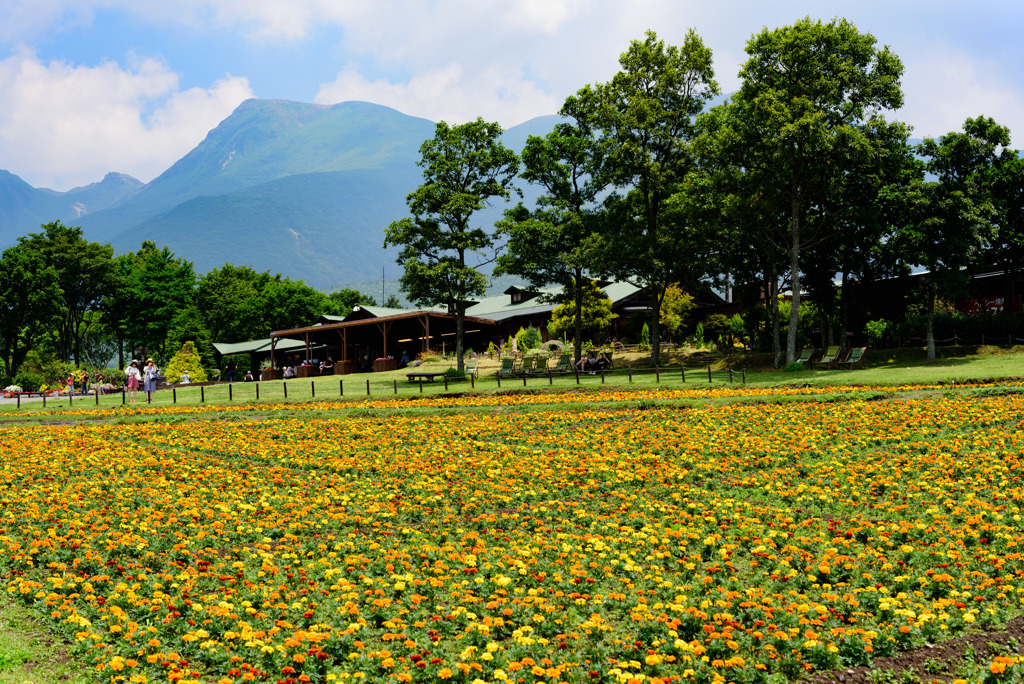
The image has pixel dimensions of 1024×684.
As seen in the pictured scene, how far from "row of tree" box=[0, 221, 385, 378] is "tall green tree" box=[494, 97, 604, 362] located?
40.0m

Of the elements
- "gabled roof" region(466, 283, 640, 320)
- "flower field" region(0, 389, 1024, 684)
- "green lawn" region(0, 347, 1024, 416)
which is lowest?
"flower field" region(0, 389, 1024, 684)

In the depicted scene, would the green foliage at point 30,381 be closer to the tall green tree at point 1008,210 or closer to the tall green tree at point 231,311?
the tall green tree at point 231,311

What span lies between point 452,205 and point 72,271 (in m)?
46.9

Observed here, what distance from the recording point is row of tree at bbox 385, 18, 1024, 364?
1239 inches

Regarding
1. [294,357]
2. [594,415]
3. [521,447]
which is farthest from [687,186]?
[294,357]

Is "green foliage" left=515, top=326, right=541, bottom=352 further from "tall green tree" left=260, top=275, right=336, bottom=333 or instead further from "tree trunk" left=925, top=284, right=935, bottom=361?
"tall green tree" left=260, top=275, right=336, bottom=333

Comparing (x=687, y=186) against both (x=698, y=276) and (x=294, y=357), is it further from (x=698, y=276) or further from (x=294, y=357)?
(x=294, y=357)

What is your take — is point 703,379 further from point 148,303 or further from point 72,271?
point 72,271

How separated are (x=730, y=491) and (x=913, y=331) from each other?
31263mm

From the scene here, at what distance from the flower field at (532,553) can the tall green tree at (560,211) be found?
79.3 feet

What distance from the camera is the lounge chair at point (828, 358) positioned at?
104 ft

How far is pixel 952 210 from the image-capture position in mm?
30719

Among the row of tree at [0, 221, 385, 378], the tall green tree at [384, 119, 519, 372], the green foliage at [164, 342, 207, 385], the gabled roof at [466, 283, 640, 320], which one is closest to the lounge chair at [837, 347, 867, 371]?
the tall green tree at [384, 119, 519, 372]

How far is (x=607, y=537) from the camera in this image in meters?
7.84
